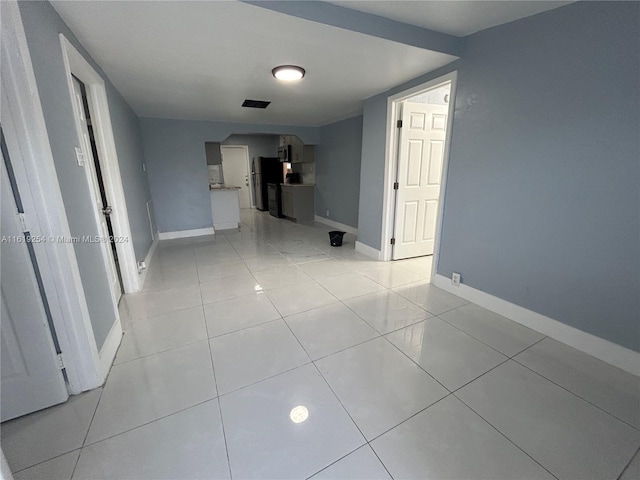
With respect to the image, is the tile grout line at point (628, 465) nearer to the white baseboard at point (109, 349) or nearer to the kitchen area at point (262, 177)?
the white baseboard at point (109, 349)

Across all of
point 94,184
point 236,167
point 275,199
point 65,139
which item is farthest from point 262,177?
point 65,139

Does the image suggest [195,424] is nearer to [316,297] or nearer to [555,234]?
[316,297]

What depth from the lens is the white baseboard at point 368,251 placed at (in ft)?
12.2

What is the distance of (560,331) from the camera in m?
1.91

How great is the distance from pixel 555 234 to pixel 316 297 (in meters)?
1.96

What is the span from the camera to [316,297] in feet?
8.52

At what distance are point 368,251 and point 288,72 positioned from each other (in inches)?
97.7

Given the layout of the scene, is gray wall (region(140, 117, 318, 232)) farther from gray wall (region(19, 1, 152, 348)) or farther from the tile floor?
the tile floor

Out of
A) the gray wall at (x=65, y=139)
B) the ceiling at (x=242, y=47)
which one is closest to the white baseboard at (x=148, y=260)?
the gray wall at (x=65, y=139)

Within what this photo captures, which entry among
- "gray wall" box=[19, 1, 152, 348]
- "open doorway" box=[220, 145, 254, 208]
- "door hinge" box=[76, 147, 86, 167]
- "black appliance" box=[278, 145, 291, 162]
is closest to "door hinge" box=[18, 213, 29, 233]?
"gray wall" box=[19, 1, 152, 348]

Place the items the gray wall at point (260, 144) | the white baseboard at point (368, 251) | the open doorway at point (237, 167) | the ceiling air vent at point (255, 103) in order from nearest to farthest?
the ceiling air vent at point (255, 103)
the white baseboard at point (368, 251)
the gray wall at point (260, 144)
the open doorway at point (237, 167)

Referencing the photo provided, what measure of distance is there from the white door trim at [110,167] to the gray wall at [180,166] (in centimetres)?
231

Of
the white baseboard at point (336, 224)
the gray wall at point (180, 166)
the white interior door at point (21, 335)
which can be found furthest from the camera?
the white baseboard at point (336, 224)

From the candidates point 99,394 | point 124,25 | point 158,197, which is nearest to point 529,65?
point 124,25
